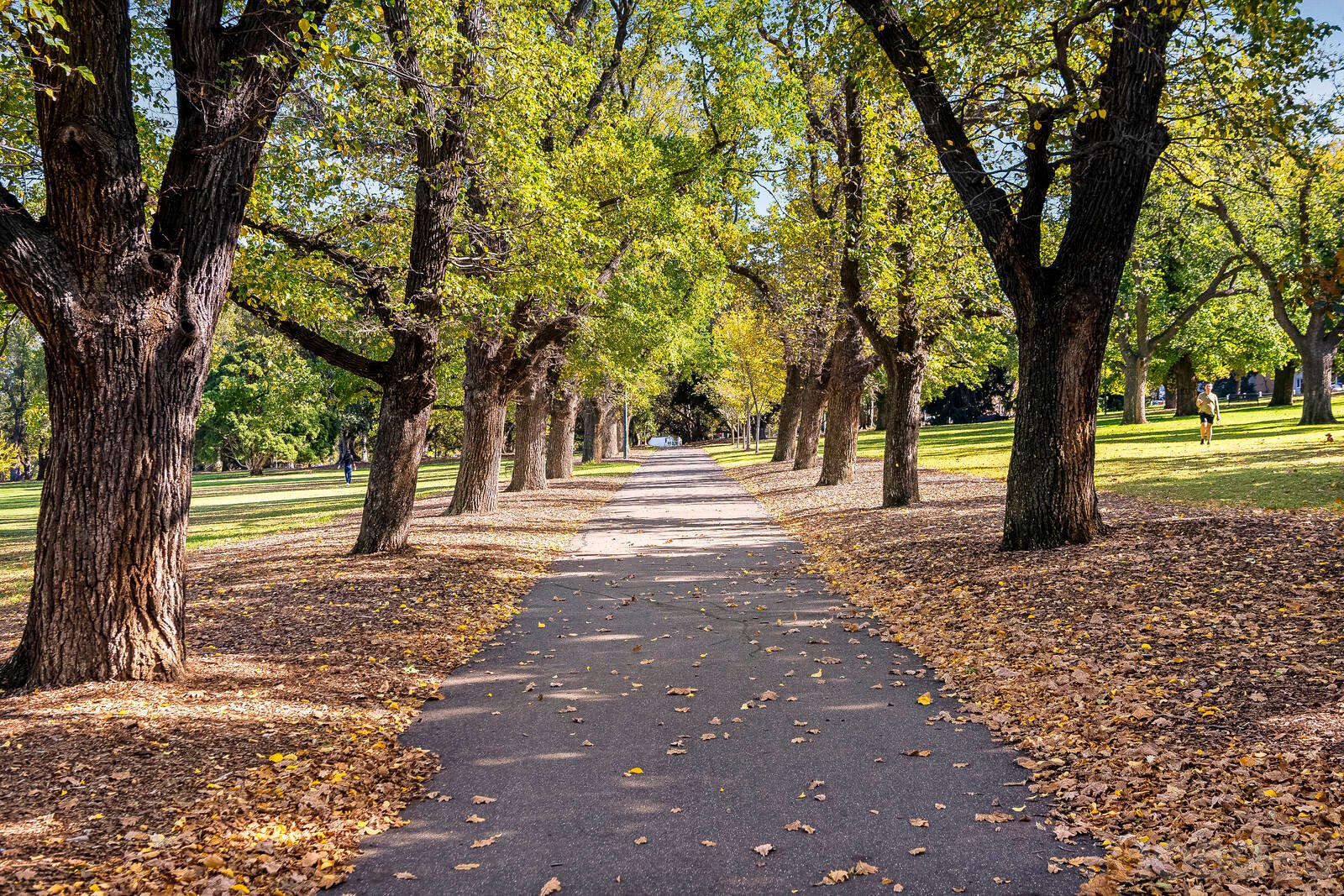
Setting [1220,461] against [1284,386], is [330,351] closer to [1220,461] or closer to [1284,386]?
[1220,461]

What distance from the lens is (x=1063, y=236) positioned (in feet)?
31.5

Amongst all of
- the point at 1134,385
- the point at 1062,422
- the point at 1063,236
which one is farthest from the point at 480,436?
the point at 1134,385

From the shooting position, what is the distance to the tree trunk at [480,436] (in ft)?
56.2

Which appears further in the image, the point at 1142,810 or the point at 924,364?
the point at 924,364

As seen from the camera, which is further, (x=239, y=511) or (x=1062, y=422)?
(x=239, y=511)

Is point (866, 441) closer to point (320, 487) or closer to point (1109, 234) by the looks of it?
point (320, 487)

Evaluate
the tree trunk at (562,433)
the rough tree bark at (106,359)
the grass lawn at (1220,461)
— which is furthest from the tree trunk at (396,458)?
the tree trunk at (562,433)

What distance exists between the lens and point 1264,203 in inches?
932


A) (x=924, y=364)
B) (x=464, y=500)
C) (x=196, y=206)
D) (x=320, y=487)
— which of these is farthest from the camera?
(x=320, y=487)

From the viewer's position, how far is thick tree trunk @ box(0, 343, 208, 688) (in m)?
5.62

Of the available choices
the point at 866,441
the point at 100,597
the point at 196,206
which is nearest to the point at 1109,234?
the point at 196,206

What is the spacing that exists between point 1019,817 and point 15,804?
15.4 ft

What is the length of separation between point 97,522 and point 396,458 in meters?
5.94

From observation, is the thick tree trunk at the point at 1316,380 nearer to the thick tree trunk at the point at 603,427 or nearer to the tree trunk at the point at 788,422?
the tree trunk at the point at 788,422
